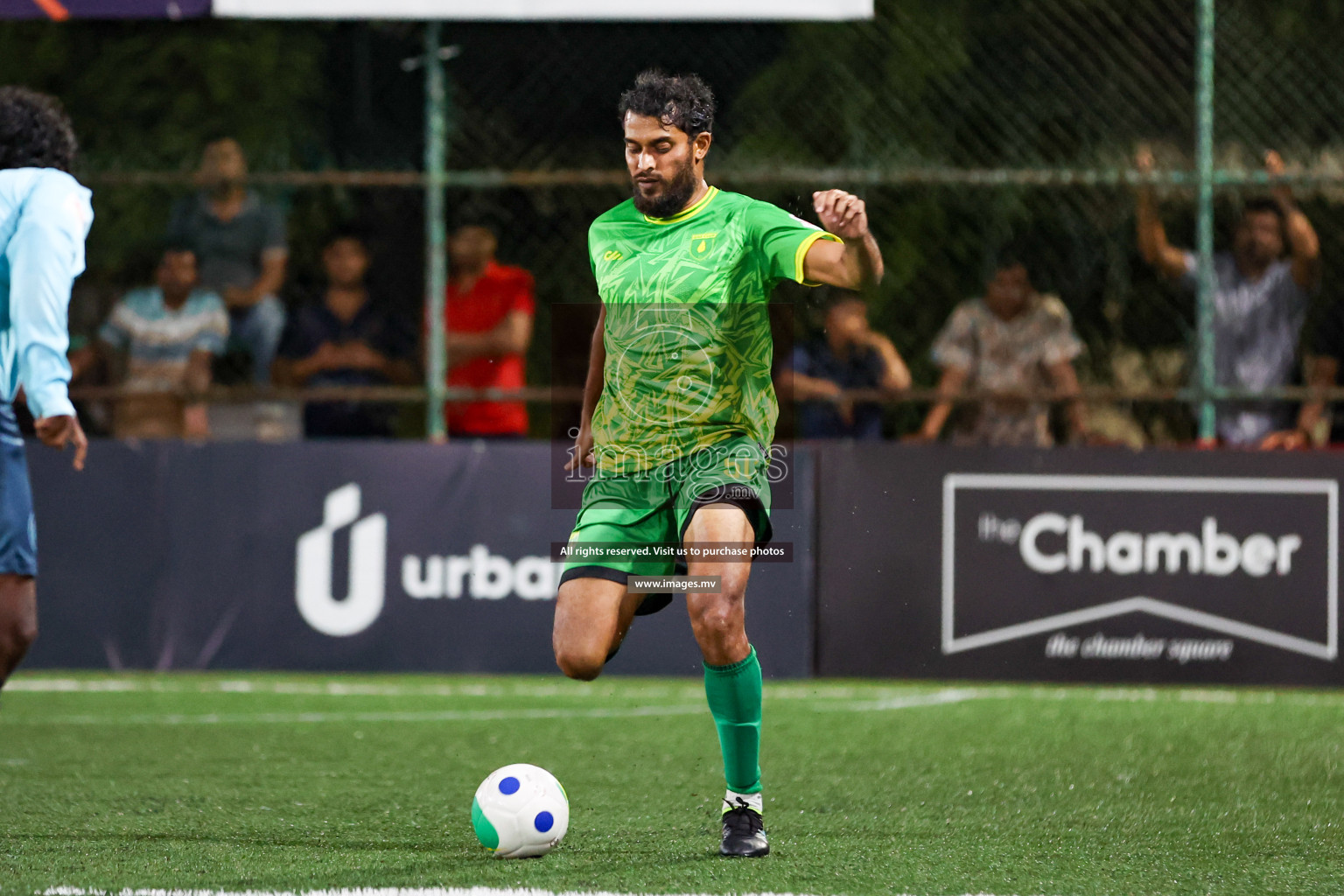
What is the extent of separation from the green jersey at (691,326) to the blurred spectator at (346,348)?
16.1ft

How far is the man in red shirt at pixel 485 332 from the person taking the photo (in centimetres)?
1001

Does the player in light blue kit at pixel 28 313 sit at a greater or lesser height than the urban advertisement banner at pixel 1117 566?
greater

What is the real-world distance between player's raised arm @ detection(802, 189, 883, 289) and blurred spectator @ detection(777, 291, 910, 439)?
464 centimetres

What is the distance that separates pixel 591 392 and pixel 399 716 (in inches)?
132

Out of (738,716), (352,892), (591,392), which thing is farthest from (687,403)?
(352,892)

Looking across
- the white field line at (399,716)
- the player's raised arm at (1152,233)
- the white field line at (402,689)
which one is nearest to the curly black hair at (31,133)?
the white field line at (399,716)

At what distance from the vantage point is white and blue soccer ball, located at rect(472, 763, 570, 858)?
4.99m

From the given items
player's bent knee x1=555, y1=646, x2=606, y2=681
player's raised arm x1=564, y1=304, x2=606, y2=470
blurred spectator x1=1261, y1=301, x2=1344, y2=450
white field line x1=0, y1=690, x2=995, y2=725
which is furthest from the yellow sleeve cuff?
blurred spectator x1=1261, y1=301, x2=1344, y2=450

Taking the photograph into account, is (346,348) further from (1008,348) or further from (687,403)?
(687,403)

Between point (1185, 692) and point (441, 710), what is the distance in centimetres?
376

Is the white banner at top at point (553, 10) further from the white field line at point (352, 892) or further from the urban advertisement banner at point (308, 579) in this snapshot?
the white field line at point (352, 892)

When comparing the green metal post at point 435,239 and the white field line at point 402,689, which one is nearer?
the white field line at point 402,689

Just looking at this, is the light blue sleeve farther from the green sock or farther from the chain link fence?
the chain link fence

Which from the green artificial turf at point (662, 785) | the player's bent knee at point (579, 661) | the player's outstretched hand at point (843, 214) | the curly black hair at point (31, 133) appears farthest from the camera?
the curly black hair at point (31, 133)
